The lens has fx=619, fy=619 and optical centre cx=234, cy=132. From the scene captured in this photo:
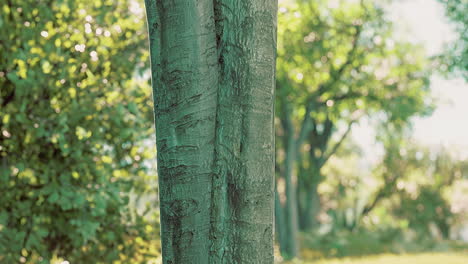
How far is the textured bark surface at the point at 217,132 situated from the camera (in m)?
3.39

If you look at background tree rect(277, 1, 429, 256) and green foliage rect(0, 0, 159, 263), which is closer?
green foliage rect(0, 0, 159, 263)

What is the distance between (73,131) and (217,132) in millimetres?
3281

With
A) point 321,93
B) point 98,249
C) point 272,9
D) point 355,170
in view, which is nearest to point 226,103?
point 272,9

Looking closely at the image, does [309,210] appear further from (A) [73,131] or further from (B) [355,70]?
(A) [73,131]

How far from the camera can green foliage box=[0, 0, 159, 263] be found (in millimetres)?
6199

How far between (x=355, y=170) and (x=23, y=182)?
35.5m

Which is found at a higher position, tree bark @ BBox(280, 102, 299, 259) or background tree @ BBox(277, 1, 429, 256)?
background tree @ BBox(277, 1, 429, 256)

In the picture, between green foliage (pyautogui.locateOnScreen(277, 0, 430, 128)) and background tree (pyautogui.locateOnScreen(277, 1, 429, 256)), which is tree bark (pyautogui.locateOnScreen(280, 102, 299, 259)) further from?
green foliage (pyautogui.locateOnScreen(277, 0, 430, 128))

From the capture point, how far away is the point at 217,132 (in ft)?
11.3

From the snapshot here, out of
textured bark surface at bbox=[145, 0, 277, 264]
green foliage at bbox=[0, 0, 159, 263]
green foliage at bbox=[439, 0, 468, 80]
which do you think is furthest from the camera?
green foliage at bbox=[439, 0, 468, 80]

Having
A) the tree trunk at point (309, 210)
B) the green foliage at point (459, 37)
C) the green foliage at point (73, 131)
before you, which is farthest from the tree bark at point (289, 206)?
the green foliage at point (73, 131)

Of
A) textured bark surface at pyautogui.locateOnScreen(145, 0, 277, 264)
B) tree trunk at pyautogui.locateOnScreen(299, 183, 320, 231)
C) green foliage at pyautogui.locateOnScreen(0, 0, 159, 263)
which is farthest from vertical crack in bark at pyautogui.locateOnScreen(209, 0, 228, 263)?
tree trunk at pyautogui.locateOnScreen(299, 183, 320, 231)

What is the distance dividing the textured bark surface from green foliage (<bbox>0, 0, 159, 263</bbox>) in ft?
9.12

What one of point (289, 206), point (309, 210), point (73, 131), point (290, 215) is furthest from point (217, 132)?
point (309, 210)
